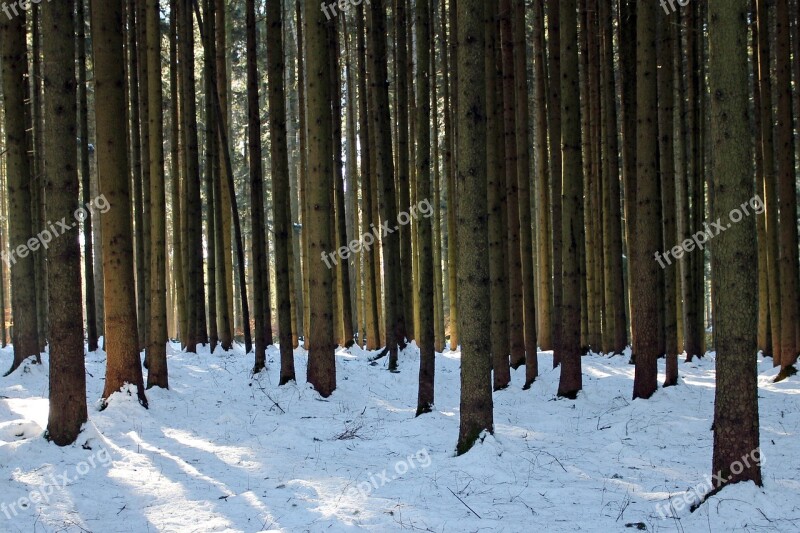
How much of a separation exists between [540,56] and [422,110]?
12.4 ft

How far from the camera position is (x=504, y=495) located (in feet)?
17.8

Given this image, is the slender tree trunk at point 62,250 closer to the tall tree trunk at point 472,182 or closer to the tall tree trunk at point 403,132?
the tall tree trunk at point 472,182

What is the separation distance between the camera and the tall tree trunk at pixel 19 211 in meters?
10.9

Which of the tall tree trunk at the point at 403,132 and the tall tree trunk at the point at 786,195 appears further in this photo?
the tall tree trunk at the point at 403,132

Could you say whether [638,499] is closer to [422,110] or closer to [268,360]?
[422,110]

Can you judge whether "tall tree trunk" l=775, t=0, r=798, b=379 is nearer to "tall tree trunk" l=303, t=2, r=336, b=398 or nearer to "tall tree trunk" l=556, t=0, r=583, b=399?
"tall tree trunk" l=556, t=0, r=583, b=399

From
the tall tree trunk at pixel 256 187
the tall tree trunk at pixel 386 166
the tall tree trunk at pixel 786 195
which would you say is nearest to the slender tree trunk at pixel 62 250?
the tall tree trunk at pixel 256 187

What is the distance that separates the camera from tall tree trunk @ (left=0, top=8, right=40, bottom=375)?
429 inches

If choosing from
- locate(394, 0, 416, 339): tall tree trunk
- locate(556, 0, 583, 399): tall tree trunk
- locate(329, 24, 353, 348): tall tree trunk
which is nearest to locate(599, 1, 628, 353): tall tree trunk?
locate(394, 0, 416, 339): tall tree trunk

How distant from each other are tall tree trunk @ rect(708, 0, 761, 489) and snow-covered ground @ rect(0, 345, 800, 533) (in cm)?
39

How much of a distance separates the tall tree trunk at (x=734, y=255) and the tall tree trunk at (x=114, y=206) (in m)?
6.36

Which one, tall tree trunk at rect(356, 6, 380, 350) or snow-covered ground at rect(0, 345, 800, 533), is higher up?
tall tree trunk at rect(356, 6, 380, 350)

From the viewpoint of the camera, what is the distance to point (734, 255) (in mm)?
4871

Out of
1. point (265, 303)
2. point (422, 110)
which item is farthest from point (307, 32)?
point (265, 303)
